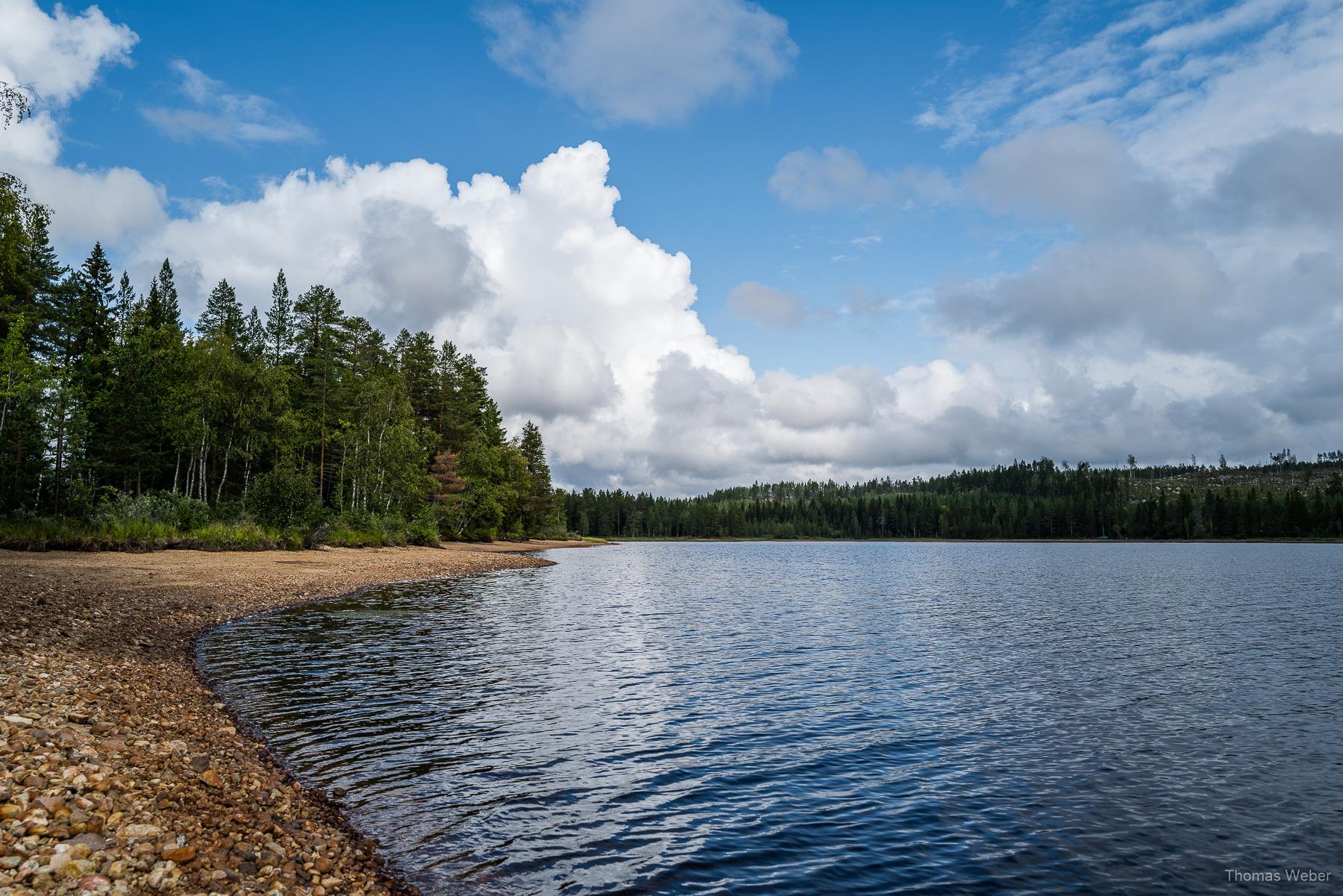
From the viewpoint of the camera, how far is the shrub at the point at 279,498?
2279 inches

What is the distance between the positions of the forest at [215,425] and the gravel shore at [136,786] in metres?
12.6

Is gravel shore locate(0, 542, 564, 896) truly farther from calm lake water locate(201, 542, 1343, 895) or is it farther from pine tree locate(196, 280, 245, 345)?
pine tree locate(196, 280, 245, 345)

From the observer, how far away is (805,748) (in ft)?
49.5

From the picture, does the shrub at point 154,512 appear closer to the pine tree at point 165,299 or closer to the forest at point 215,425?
the forest at point 215,425

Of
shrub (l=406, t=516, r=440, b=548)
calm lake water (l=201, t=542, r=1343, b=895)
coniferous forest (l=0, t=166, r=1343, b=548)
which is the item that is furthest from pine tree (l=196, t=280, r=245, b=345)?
calm lake water (l=201, t=542, r=1343, b=895)

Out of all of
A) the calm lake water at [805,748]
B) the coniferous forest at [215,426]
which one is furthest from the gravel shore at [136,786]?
the coniferous forest at [215,426]

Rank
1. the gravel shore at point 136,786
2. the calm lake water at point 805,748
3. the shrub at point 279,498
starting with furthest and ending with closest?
the shrub at point 279,498
the calm lake water at point 805,748
the gravel shore at point 136,786

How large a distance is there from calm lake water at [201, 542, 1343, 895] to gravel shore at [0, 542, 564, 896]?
1.01 meters

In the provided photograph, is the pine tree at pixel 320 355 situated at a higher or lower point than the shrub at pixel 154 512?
higher

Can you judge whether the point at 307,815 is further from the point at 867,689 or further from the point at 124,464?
the point at 124,464

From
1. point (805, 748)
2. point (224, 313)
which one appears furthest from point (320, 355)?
point (805, 748)

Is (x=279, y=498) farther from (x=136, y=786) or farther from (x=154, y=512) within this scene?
(x=136, y=786)

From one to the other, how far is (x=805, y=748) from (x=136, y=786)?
1154cm

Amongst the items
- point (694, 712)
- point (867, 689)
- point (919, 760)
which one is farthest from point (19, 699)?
point (867, 689)
